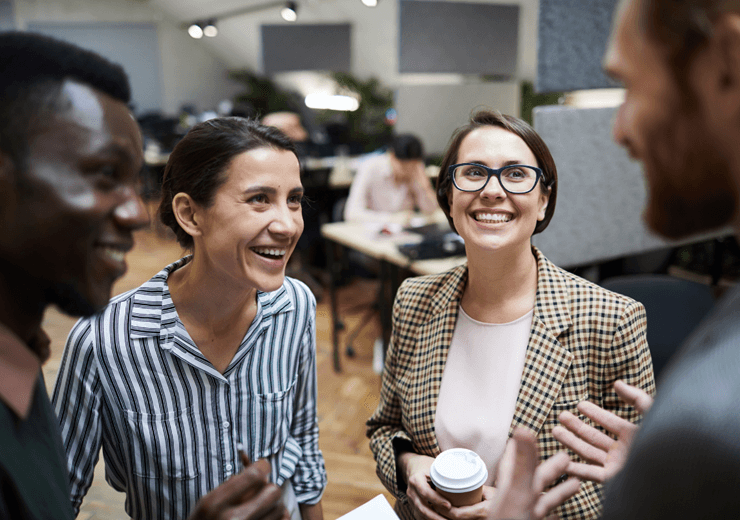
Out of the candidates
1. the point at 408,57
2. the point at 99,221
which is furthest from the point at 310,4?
the point at 99,221

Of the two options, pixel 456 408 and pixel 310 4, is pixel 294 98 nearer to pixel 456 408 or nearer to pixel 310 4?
pixel 310 4

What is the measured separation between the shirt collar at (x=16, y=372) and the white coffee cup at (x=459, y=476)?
70 centimetres

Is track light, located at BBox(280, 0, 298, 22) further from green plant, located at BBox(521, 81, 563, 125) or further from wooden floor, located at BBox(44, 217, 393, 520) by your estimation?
wooden floor, located at BBox(44, 217, 393, 520)

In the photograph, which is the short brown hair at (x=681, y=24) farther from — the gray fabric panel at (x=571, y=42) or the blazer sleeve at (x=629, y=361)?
the gray fabric panel at (x=571, y=42)

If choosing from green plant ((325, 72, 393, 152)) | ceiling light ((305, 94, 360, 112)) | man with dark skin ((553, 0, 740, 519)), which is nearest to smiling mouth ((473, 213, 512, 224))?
man with dark skin ((553, 0, 740, 519))

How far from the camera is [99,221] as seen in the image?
0.53 m

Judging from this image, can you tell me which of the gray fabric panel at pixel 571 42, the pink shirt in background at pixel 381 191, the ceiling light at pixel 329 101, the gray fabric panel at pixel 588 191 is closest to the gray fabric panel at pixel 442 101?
the ceiling light at pixel 329 101

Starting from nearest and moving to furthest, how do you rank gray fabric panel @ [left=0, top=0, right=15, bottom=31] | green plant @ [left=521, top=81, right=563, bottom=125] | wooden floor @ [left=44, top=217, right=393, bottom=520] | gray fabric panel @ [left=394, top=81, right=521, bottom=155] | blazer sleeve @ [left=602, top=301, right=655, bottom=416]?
blazer sleeve @ [left=602, top=301, right=655, bottom=416]
wooden floor @ [left=44, top=217, right=393, bottom=520]
green plant @ [left=521, top=81, right=563, bottom=125]
gray fabric panel @ [left=394, top=81, right=521, bottom=155]
gray fabric panel @ [left=0, top=0, right=15, bottom=31]

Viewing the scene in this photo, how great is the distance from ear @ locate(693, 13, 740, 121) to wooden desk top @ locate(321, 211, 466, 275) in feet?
6.72

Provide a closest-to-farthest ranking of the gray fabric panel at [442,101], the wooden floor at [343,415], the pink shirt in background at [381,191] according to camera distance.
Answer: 1. the wooden floor at [343,415]
2. the pink shirt in background at [381,191]
3. the gray fabric panel at [442,101]

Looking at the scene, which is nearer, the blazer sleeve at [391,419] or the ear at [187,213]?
the ear at [187,213]

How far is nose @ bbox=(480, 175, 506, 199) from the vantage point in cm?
119

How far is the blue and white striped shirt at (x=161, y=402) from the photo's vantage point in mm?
1042

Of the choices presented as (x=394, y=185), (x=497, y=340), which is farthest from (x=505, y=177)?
(x=394, y=185)
